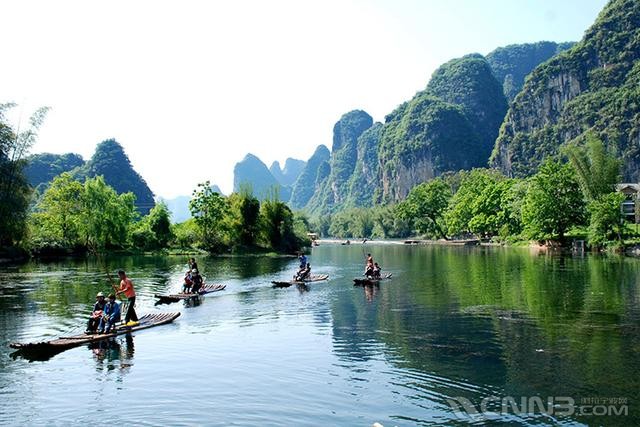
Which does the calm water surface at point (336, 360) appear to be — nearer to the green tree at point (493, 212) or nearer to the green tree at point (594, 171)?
the green tree at point (594, 171)

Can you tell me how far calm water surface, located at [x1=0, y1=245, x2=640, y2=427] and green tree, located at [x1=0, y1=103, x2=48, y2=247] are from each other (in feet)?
117

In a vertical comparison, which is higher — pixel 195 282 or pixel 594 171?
pixel 594 171

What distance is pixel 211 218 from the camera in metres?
97.6

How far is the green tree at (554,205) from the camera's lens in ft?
276

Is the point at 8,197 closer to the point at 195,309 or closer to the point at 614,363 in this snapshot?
the point at 195,309

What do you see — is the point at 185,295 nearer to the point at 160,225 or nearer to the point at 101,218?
the point at 101,218

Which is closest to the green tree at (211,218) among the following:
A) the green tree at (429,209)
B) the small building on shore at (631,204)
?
the green tree at (429,209)

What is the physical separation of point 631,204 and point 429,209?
160ft

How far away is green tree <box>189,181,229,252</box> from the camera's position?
97.2 meters

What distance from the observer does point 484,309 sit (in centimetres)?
2934

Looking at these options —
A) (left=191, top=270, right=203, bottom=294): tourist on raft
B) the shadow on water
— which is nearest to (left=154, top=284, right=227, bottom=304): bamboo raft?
(left=191, top=270, right=203, bottom=294): tourist on raft

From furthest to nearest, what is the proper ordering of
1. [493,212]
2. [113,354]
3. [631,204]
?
[493,212] → [631,204] → [113,354]

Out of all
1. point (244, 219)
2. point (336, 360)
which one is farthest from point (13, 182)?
point (336, 360)

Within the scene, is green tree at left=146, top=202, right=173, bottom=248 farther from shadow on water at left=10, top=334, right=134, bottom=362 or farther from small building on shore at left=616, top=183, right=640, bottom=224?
small building on shore at left=616, top=183, right=640, bottom=224
